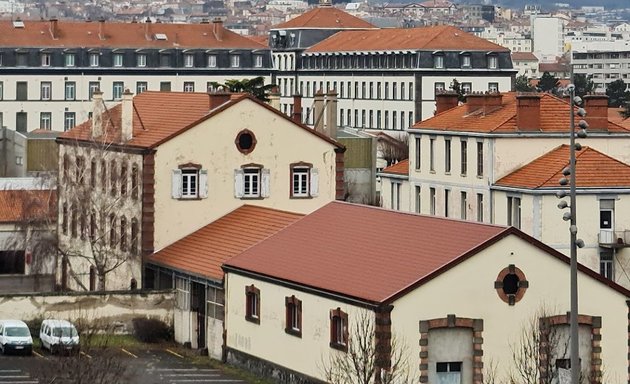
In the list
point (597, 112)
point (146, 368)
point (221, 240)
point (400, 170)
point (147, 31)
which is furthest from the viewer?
point (147, 31)

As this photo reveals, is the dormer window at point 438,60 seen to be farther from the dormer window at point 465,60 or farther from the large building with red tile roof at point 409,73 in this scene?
the dormer window at point 465,60

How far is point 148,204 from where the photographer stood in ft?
249

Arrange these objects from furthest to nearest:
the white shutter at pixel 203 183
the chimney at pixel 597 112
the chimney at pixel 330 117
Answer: the chimney at pixel 330 117 → the chimney at pixel 597 112 → the white shutter at pixel 203 183

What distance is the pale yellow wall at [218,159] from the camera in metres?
76.0

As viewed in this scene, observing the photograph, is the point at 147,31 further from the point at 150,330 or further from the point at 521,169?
the point at 150,330

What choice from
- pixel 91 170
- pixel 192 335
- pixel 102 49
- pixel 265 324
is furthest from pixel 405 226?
pixel 102 49

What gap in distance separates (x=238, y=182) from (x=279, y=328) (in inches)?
647

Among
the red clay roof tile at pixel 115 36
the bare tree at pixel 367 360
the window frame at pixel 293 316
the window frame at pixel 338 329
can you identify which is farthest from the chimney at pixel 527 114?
the red clay roof tile at pixel 115 36

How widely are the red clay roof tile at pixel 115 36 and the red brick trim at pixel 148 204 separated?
331 ft

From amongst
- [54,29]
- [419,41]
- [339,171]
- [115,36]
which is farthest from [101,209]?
[115,36]

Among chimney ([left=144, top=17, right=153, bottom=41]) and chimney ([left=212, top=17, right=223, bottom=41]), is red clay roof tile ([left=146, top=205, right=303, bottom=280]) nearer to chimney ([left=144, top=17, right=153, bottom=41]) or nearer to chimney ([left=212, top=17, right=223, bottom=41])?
chimney ([left=144, top=17, right=153, bottom=41])

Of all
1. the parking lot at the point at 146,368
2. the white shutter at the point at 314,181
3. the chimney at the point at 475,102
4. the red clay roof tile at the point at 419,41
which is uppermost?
the red clay roof tile at the point at 419,41

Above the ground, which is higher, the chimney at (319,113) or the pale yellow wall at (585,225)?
the chimney at (319,113)

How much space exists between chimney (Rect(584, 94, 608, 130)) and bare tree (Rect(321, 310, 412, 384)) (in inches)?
1101
